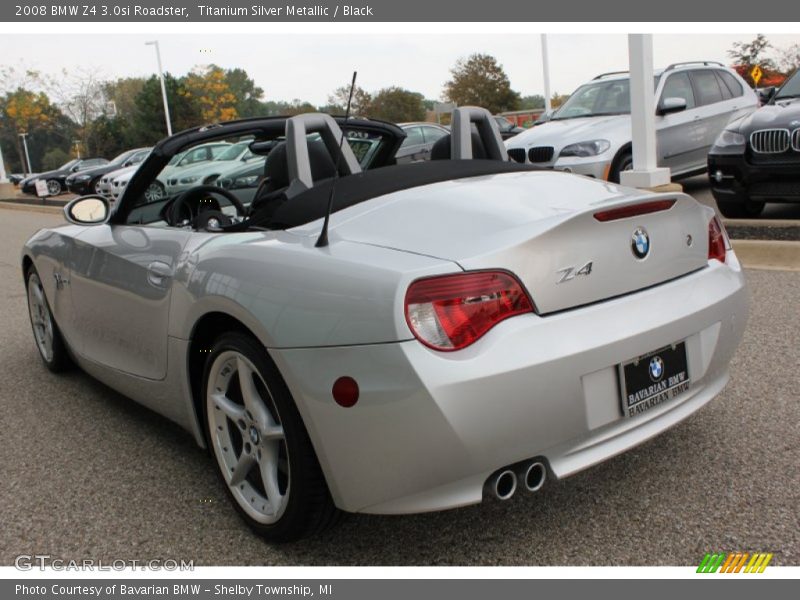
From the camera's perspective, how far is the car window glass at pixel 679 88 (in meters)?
10.8

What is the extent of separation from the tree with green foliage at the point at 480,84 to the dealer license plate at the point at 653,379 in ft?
195

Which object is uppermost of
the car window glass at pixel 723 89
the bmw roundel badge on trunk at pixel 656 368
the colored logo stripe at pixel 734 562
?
the car window glass at pixel 723 89

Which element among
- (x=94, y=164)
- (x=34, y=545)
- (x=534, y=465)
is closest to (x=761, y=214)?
(x=534, y=465)

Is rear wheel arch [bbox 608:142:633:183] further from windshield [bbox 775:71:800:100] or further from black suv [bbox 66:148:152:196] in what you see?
black suv [bbox 66:148:152:196]

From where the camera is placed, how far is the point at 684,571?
7.71ft

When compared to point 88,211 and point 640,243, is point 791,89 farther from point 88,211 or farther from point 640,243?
point 88,211

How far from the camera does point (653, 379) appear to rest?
250 centimetres

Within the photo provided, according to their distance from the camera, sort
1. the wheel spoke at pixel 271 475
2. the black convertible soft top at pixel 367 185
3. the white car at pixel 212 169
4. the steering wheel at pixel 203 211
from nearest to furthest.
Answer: the wheel spoke at pixel 271 475 < the black convertible soft top at pixel 367 185 < the steering wheel at pixel 203 211 < the white car at pixel 212 169

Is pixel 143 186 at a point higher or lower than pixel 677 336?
higher

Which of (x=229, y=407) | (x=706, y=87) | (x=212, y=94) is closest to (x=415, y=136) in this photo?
(x=706, y=87)

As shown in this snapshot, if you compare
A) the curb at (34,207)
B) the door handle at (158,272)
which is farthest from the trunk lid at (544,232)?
the curb at (34,207)

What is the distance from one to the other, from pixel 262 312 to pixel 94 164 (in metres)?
34.5

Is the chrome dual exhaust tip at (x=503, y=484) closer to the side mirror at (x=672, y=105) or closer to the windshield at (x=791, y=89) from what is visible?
the windshield at (x=791, y=89)
